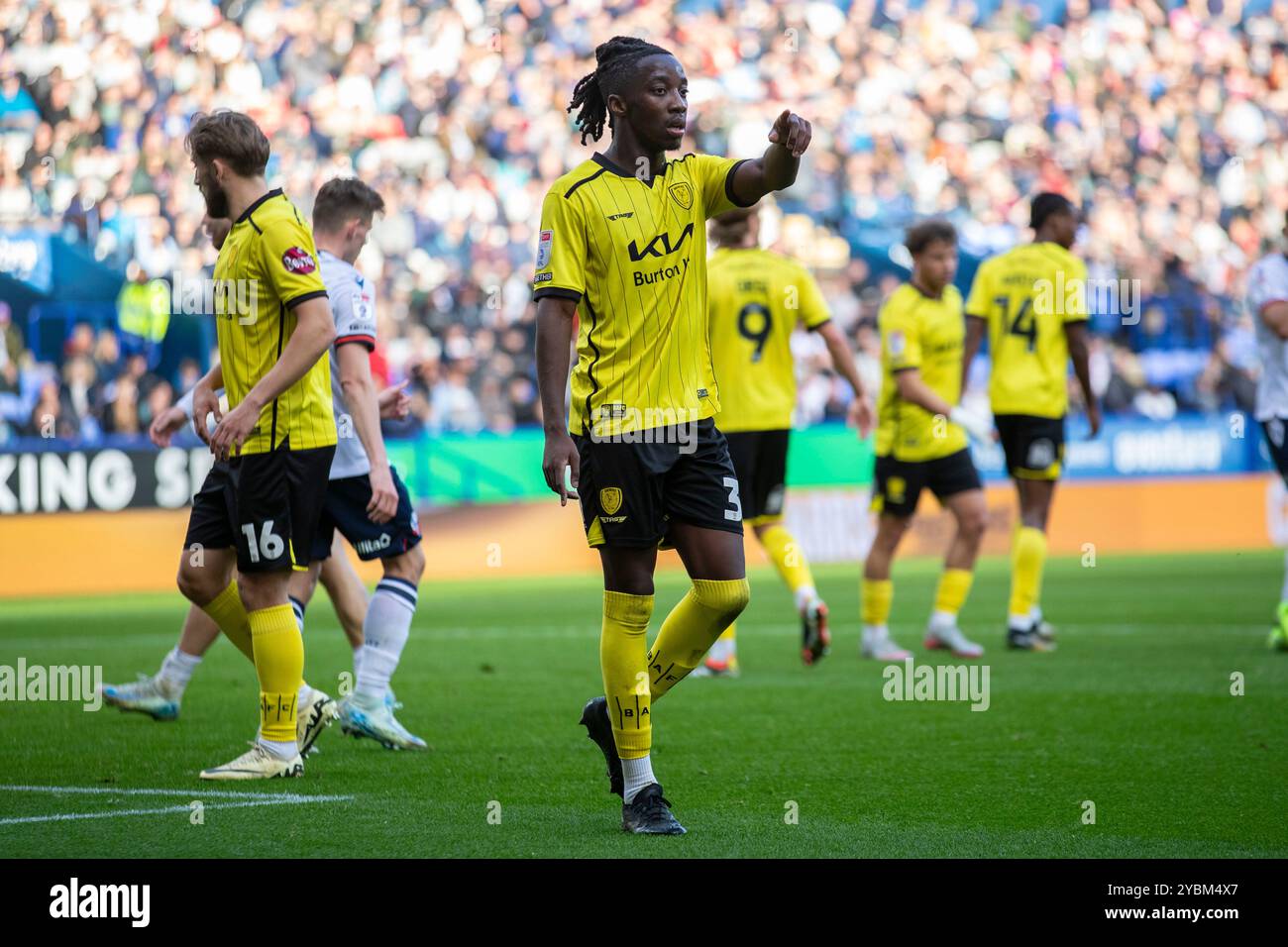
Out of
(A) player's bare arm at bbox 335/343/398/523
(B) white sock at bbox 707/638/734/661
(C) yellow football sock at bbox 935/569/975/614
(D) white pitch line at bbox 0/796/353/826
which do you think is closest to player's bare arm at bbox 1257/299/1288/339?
(C) yellow football sock at bbox 935/569/975/614

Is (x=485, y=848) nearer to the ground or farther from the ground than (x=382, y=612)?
nearer to the ground

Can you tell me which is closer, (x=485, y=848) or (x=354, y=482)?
(x=485, y=848)

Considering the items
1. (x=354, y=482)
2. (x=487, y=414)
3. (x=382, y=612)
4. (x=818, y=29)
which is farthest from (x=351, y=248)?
(x=818, y=29)

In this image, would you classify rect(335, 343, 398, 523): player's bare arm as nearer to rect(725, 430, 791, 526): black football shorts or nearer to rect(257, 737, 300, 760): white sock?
rect(257, 737, 300, 760): white sock

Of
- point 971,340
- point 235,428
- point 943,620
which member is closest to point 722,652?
point 943,620

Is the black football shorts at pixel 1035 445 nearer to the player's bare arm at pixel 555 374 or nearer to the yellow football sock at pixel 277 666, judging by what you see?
the yellow football sock at pixel 277 666

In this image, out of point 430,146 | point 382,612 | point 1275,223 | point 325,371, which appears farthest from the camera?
point 1275,223

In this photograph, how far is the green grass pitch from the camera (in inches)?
198

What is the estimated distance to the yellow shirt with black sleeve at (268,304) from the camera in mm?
5867

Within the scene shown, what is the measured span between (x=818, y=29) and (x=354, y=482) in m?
21.9

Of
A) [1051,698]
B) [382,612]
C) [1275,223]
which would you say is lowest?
[1051,698]

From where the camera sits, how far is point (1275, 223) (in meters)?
26.8

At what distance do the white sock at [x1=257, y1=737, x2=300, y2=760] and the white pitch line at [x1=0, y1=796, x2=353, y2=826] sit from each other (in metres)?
0.43
